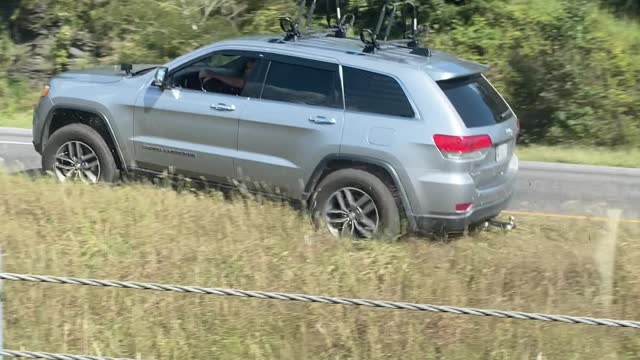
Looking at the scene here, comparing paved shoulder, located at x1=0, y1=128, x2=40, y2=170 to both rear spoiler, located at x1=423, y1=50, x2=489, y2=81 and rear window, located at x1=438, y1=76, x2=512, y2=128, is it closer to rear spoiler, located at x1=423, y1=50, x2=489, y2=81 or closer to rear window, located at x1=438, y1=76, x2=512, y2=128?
rear spoiler, located at x1=423, y1=50, x2=489, y2=81

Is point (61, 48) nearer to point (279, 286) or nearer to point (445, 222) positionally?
point (445, 222)

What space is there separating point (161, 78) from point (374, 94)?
206 cm

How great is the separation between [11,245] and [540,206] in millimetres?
6021

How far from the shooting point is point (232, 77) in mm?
7523

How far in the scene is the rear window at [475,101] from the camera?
22.1 feet

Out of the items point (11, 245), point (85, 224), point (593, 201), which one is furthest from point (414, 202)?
point (593, 201)

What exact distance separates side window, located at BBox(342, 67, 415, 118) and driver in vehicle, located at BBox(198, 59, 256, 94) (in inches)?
37.2

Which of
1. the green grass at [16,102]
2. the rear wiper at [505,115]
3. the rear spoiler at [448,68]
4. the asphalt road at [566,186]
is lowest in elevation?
the green grass at [16,102]

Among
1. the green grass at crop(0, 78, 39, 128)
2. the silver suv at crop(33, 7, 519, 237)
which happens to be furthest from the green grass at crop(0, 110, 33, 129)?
the silver suv at crop(33, 7, 519, 237)

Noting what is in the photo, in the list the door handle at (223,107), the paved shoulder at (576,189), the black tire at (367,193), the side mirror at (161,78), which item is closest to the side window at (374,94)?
the black tire at (367,193)

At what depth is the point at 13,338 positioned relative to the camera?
4.51 meters

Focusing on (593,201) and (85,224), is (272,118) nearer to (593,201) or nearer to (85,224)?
(85,224)

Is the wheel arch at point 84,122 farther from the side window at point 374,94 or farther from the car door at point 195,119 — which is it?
the side window at point 374,94

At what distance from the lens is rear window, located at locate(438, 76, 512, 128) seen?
6750 mm
